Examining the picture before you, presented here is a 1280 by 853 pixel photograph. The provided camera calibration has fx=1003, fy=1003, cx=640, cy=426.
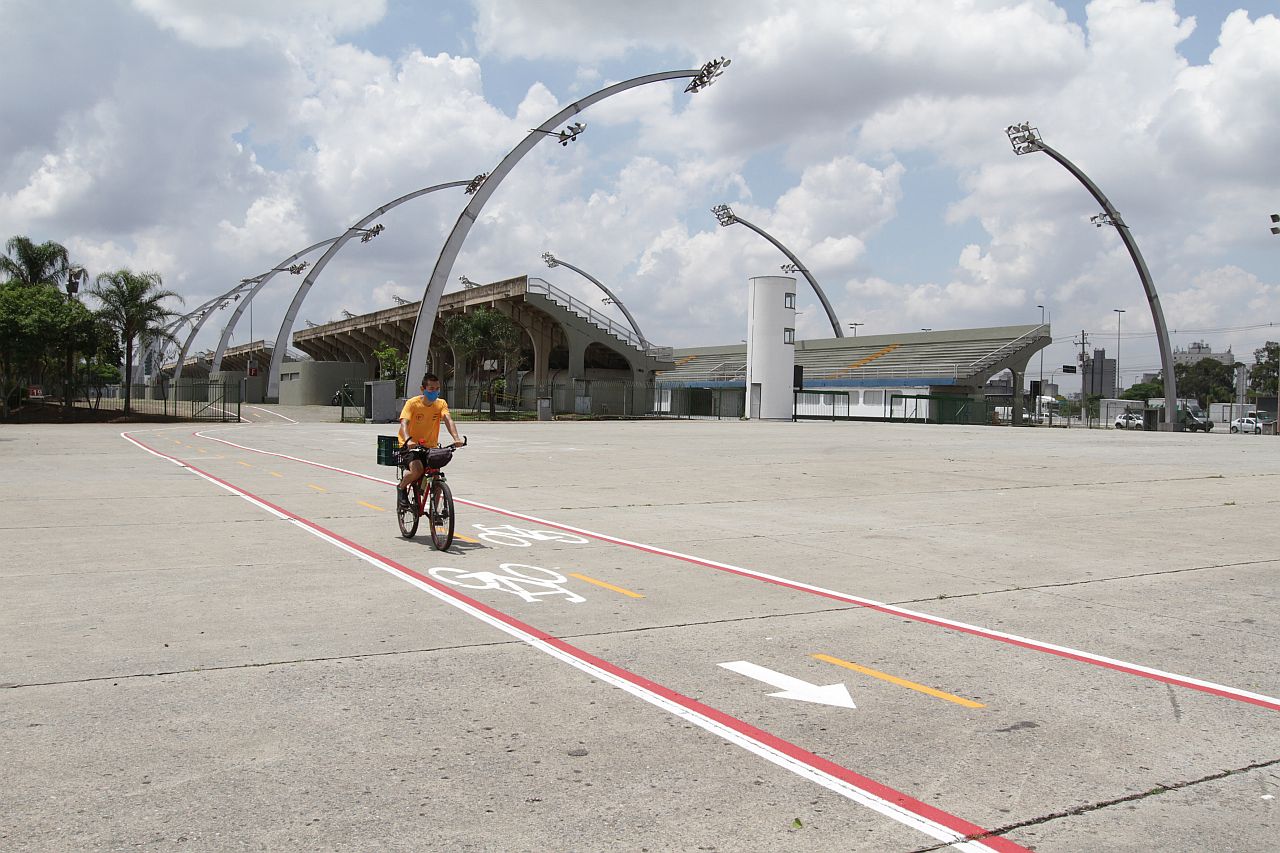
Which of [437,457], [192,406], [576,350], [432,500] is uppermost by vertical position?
[576,350]

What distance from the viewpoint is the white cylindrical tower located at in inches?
2450

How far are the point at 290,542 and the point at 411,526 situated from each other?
127 cm

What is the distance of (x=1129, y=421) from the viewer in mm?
75188

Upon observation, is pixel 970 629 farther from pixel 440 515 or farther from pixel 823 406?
pixel 823 406

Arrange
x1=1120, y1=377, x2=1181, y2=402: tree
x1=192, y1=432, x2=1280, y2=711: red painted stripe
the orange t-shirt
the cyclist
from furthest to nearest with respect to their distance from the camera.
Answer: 1. x1=1120, y1=377, x2=1181, y2=402: tree
2. the orange t-shirt
3. the cyclist
4. x1=192, y1=432, x2=1280, y2=711: red painted stripe

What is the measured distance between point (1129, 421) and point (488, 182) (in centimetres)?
5399

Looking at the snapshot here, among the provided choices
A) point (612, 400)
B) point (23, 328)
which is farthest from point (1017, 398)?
point (23, 328)

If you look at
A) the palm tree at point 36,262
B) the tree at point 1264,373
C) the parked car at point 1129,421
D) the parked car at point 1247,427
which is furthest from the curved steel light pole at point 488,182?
the tree at point 1264,373

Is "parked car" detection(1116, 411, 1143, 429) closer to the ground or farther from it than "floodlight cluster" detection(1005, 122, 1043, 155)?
closer to the ground

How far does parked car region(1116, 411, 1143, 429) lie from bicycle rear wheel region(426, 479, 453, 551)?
235 feet

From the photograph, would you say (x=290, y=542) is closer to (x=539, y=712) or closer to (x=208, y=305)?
(x=539, y=712)

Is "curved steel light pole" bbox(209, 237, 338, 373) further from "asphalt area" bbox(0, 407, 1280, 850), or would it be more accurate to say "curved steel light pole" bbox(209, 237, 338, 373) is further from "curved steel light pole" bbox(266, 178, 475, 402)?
"asphalt area" bbox(0, 407, 1280, 850)

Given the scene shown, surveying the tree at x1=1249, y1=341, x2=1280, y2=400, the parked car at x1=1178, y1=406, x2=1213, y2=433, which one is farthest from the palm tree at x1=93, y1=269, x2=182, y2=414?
the tree at x1=1249, y1=341, x2=1280, y2=400

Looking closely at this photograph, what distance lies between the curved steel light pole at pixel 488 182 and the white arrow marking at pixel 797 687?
37.6 meters
